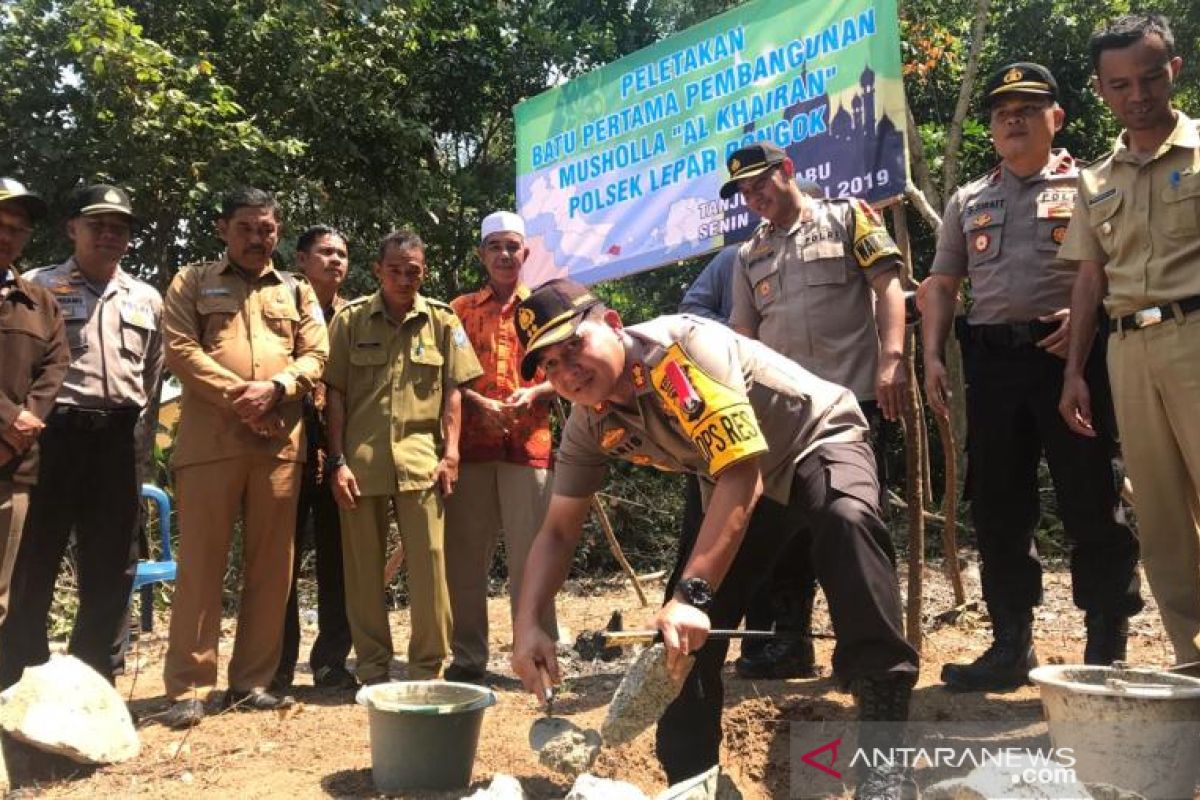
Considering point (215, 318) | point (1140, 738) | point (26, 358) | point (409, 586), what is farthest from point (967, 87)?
point (26, 358)

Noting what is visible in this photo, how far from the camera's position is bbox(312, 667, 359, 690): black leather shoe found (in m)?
4.46

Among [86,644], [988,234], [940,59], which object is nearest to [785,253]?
[988,234]

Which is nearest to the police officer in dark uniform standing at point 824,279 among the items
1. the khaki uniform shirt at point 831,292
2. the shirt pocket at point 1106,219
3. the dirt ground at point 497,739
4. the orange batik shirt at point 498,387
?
the khaki uniform shirt at point 831,292

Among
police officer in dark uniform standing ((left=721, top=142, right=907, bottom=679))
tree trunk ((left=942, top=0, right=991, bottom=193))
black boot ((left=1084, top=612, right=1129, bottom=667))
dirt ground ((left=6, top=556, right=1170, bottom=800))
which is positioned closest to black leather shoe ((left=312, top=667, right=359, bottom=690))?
dirt ground ((left=6, top=556, right=1170, bottom=800))

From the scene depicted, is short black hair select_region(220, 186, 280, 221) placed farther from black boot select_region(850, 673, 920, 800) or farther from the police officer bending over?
black boot select_region(850, 673, 920, 800)

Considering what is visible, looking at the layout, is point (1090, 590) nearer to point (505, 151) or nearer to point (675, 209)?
point (675, 209)

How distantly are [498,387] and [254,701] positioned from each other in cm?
163

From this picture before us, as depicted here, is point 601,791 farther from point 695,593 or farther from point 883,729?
point 883,729

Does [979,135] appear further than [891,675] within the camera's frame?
Yes

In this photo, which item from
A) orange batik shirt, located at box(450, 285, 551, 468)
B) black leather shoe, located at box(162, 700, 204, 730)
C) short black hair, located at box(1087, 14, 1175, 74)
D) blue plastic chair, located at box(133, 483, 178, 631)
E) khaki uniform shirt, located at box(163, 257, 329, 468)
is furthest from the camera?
blue plastic chair, located at box(133, 483, 178, 631)

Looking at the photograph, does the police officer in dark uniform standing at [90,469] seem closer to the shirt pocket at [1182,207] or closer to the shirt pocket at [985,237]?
the shirt pocket at [985,237]

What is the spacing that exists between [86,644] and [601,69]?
13.9ft

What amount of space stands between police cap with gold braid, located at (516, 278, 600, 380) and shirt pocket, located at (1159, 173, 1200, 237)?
177cm

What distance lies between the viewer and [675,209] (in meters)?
5.83
